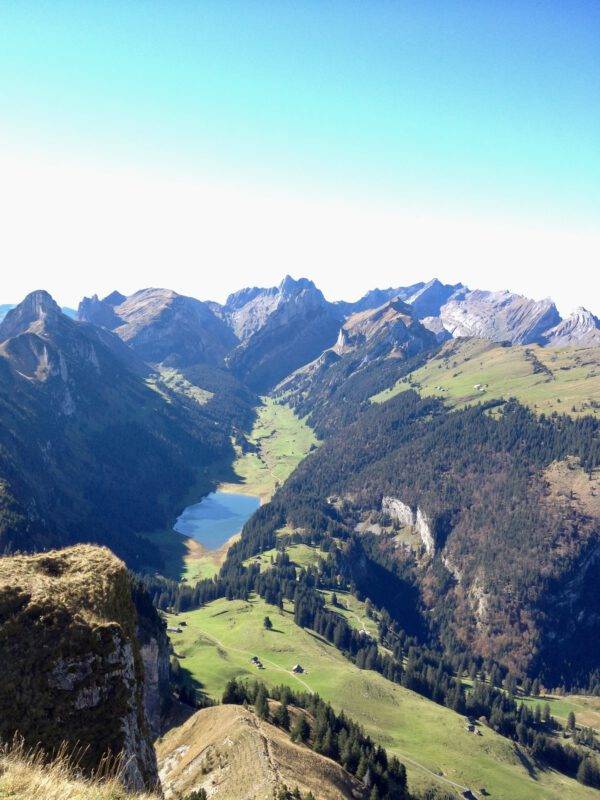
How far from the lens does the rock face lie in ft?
80.1

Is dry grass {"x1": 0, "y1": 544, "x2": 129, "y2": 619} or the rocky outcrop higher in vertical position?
dry grass {"x1": 0, "y1": 544, "x2": 129, "y2": 619}

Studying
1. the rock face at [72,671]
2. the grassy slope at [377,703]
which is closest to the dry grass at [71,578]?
the rock face at [72,671]

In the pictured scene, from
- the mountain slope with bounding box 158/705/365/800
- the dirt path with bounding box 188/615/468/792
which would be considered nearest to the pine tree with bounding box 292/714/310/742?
the mountain slope with bounding box 158/705/365/800

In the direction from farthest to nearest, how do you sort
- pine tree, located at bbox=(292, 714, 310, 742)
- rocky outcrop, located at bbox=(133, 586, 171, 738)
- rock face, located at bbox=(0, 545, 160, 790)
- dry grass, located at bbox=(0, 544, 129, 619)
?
rocky outcrop, located at bbox=(133, 586, 171, 738) < pine tree, located at bbox=(292, 714, 310, 742) < dry grass, located at bbox=(0, 544, 129, 619) < rock face, located at bbox=(0, 545, 160, 790)

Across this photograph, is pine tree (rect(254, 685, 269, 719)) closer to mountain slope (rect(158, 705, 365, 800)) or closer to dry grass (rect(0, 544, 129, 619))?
mountain slope (rect(158, 705, 365, 800))

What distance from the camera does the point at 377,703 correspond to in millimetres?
135875

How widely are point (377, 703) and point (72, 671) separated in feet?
426

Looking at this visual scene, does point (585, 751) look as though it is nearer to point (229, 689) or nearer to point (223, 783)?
point (229, 689)

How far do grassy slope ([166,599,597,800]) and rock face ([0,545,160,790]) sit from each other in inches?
3599

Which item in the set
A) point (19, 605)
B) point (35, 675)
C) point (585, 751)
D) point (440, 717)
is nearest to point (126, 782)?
point (35, 675)

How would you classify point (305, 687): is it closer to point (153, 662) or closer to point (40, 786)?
point (153, 662)

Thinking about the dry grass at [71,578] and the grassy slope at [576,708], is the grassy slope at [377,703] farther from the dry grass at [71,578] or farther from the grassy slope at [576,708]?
the dry grass at [71,578]

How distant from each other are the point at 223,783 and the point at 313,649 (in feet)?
377

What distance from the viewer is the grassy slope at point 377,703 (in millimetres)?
113625
